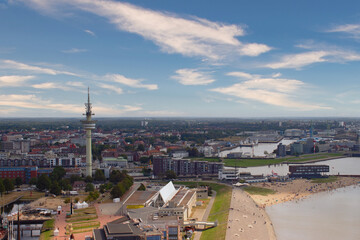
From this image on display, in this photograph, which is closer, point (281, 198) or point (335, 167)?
point (281, 198)

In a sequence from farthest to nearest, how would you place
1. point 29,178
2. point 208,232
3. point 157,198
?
point 29,178, point 157,198, point 208,232

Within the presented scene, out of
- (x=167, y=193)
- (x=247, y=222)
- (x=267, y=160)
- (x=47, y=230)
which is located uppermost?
(x=167, y=193)

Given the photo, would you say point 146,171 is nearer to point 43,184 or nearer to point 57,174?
point 57,174

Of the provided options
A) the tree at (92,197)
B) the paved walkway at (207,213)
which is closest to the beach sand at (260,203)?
the paved walkway at (207,213)

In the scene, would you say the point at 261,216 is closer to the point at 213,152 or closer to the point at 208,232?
the point at 208,232

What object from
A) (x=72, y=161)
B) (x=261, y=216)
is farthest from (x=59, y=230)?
(x=72, y=161)

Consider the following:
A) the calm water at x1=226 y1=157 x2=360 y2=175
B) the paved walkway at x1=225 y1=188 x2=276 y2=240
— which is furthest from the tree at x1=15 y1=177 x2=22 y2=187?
the calm water at x1=226 y1=157 x2=360 y2=175

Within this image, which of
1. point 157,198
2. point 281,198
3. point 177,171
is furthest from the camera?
point 177,171

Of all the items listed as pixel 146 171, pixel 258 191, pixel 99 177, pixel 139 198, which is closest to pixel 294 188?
pixel 258 191
